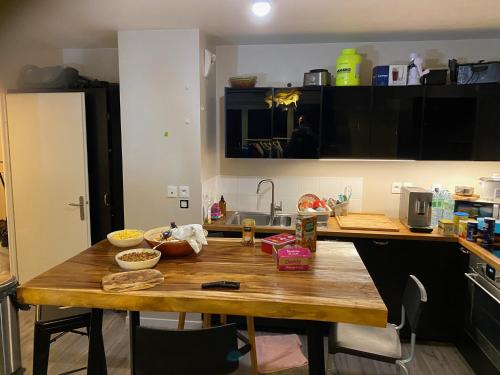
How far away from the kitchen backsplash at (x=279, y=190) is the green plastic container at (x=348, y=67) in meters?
0.87

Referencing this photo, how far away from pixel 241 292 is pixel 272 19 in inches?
77.8

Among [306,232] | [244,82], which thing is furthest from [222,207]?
[306,232]

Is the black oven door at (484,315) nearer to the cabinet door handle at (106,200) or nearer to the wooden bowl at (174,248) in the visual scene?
the wooden bowl at (174,248)

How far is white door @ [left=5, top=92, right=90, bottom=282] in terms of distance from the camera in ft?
10.5

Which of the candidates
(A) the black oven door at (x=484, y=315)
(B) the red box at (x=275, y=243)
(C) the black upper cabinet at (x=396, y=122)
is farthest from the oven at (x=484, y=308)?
(B) the red box at (x=275, y=243)

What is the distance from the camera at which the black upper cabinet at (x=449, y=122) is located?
2.86m

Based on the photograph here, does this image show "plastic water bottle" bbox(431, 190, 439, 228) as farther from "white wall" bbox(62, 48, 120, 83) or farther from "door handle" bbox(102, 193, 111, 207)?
"white wall" bbox(62, 48, 120, 83)

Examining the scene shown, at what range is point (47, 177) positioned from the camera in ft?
10.8

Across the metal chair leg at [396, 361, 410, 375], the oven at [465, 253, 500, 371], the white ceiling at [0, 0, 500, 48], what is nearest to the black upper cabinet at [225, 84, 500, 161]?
the white ceiling at [0, 0, 500, 48]

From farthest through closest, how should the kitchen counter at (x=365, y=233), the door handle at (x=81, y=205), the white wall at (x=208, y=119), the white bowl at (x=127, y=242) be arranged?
the door handle at (x=81, y=205)
the white wall at (x=208, y=119)
the kitchen counter at (x=365, y=233)
the white bowl at (x=127, y=242)

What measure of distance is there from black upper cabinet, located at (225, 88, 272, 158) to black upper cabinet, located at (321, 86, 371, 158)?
19.0 inches

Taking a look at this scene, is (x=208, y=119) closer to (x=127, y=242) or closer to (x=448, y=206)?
(x=127, y=242)

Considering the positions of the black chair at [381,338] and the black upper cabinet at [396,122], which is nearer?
the black chair at [381,338]

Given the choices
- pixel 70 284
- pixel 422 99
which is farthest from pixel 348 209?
pixel 70 284
